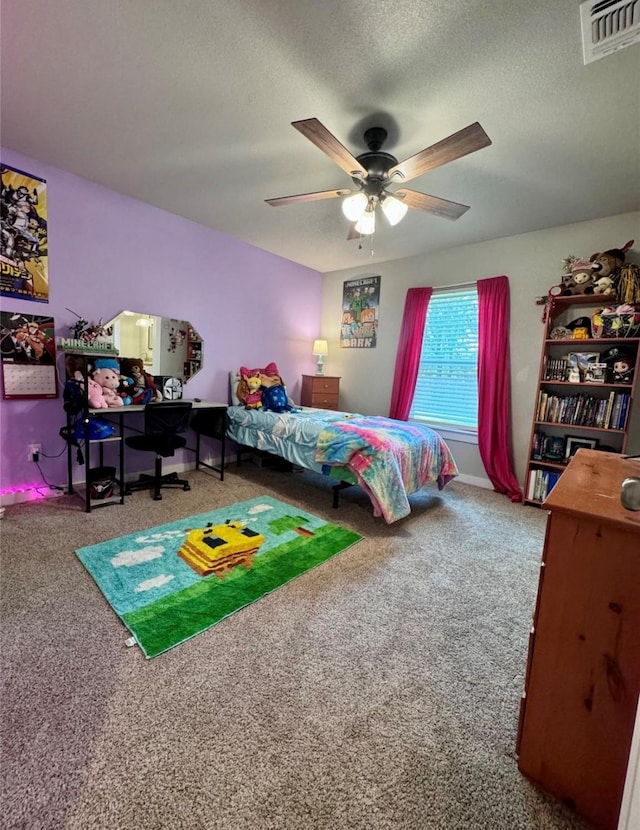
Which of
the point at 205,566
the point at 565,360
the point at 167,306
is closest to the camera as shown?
the point at 205,566

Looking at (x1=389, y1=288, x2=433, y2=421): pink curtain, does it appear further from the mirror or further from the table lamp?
the mirror

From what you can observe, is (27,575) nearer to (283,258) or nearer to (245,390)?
(245,390)

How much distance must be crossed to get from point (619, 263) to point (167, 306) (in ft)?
13.3

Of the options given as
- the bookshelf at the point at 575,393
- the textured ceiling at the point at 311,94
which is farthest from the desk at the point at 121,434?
the bookshelf at the point at 575,393

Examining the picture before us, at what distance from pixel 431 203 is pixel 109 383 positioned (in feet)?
9.12

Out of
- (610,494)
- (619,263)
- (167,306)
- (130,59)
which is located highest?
(130,59)

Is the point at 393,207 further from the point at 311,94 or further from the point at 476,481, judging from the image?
the point at 476,481

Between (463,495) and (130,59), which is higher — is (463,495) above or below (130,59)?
below

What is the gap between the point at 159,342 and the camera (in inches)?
137

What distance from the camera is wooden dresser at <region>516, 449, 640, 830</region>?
86cm

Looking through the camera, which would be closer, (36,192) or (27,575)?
(27,575)

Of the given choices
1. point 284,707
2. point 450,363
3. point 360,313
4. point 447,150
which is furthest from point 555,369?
point 284,707

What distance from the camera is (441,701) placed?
1.29 metres

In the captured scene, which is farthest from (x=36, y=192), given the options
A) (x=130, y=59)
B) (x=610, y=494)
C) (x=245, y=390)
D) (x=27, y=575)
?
(x=610, y=494)
